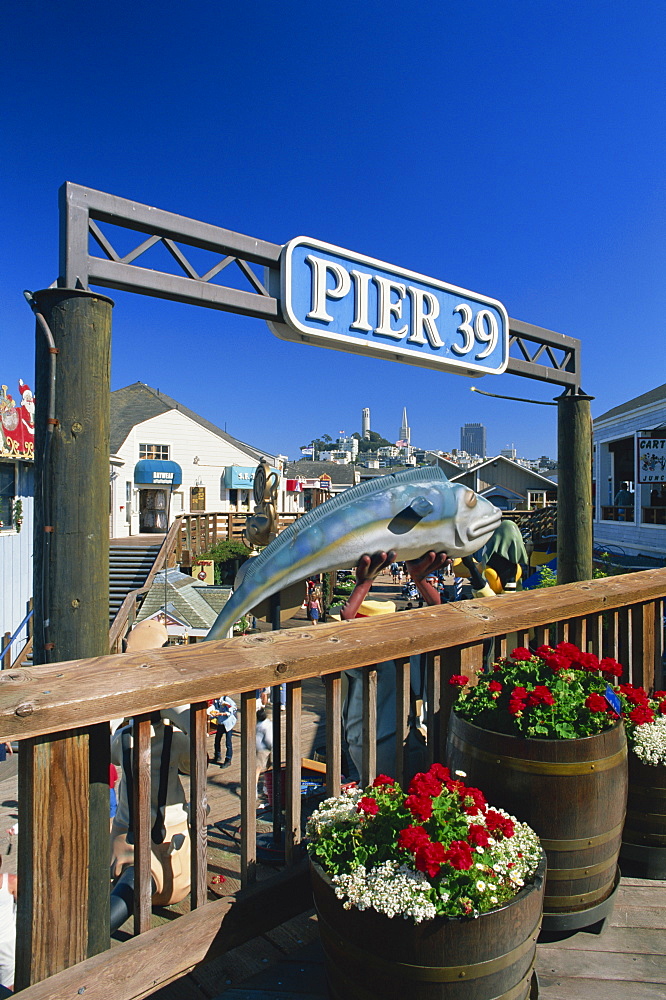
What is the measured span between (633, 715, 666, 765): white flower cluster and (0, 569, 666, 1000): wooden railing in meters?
0.52

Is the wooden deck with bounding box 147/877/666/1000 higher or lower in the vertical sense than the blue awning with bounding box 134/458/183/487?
lower

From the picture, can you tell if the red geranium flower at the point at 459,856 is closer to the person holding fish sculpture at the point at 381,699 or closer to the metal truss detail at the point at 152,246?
the person holding fish sculpture at the point at 381,699

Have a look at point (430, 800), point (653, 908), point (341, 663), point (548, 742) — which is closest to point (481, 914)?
point (430, 800)

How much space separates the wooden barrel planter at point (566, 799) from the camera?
163cm

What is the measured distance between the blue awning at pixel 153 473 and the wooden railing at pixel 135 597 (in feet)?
27.5

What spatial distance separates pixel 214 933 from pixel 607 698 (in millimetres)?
1313

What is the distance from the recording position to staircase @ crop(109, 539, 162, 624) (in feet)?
44.0

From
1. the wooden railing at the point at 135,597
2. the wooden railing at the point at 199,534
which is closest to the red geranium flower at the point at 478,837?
the wooden railing at the point at 135,597

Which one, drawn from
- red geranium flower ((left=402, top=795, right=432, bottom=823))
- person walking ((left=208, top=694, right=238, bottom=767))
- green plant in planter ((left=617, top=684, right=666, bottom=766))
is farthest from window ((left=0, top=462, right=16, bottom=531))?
red geranium flower ((left=402, top=795, right=432, bottom=823))

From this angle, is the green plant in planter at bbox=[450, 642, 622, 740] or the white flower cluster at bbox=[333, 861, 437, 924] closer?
the white flower cluster at bbox=[333, 861, 437, 924]

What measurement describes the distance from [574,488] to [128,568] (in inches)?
485

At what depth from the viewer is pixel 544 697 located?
1.69 meters

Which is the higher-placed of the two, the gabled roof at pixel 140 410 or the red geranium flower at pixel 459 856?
the gabled roof at pixel 140 410

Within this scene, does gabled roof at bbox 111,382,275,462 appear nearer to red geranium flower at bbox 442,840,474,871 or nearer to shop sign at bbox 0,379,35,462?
shop sign at bbox 0,379,35,462
